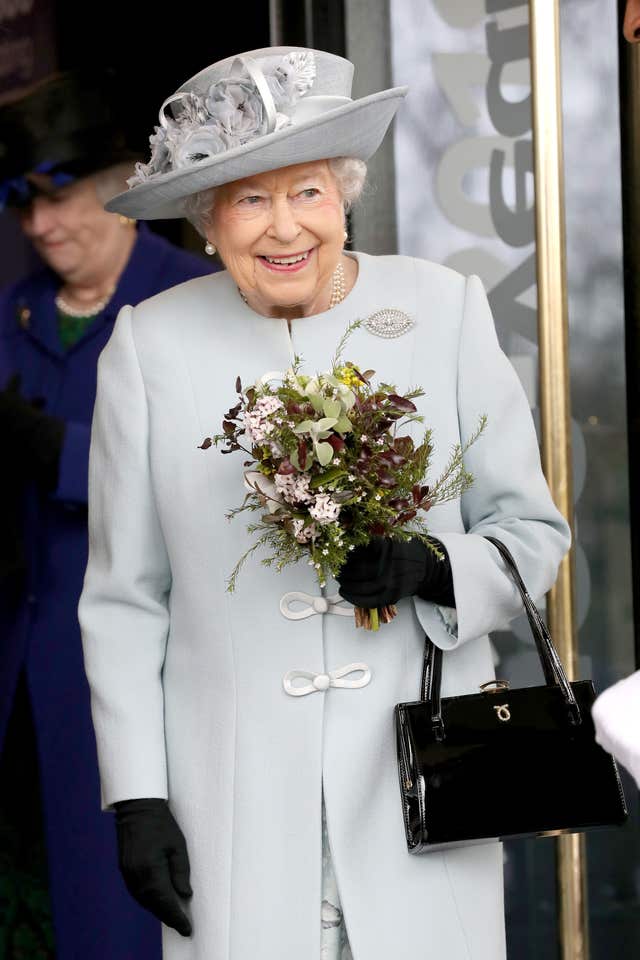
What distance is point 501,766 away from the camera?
89.0 inches

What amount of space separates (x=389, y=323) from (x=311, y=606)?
0.51 metres

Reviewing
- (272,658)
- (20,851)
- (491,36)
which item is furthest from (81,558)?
(491,36)

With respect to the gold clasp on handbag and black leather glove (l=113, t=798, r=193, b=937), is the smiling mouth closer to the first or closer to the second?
the gold clasp on handbag

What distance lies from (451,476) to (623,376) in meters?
1.23

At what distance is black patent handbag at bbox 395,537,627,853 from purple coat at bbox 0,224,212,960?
150 cm

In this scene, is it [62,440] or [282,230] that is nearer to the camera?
[282,230]

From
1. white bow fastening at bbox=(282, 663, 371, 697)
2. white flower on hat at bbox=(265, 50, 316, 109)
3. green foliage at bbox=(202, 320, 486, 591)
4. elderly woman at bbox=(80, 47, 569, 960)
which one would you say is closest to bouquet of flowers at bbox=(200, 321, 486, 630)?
green foliage at bbox=(202, 320, 486, 591)

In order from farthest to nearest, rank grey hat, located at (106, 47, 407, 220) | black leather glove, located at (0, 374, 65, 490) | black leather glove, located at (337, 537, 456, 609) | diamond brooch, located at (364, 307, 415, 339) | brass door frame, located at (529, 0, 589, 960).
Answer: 1. black leather glove, located at (0, 374, 65, 490)
2. brass door frame, located at (529, 0, 589, 960)
3. diamond brooch, located at (364, 307, 415, 339)
4. grey hat, located at (106, 47, 407, 220)
5. black leather glove, located at (337, 537, 456, 609)

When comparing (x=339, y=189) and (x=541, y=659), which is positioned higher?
(x=339, y=189)

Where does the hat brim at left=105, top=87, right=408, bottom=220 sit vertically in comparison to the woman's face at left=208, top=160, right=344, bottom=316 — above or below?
above

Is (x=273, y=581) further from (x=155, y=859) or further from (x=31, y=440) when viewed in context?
(x=31, y=440)

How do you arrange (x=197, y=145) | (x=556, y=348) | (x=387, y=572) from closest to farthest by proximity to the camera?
(x=387, y=572) < (x=197, y=145) < (x=556, y=348)

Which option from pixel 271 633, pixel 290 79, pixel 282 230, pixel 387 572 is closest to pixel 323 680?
pixel 271 633

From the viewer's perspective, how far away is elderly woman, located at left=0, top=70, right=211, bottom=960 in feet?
11.7
